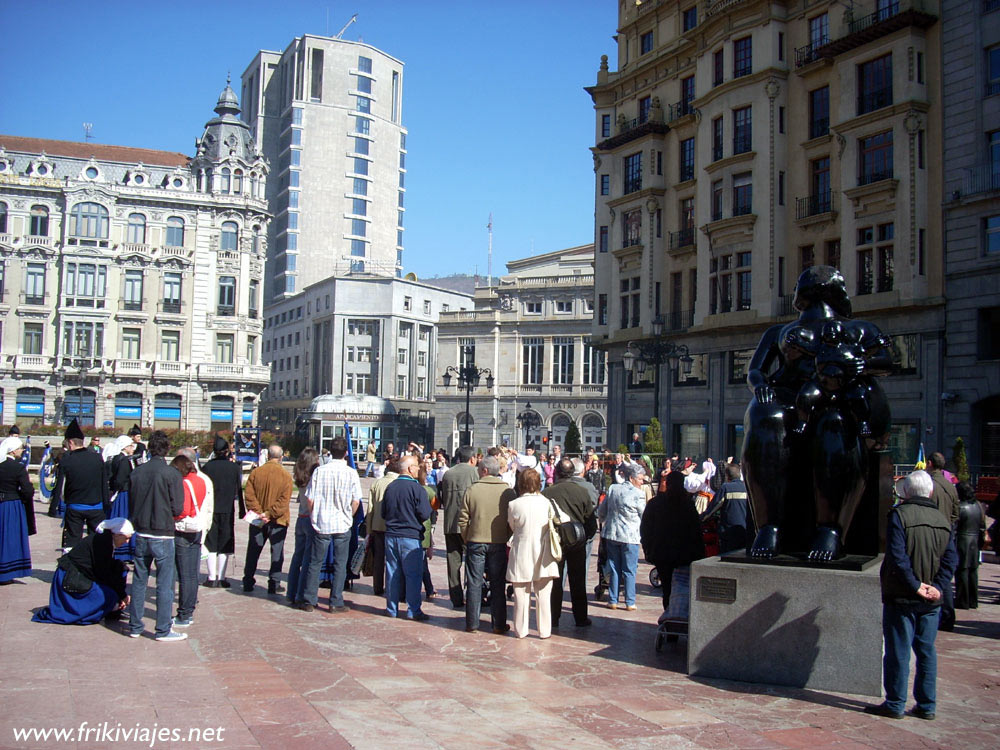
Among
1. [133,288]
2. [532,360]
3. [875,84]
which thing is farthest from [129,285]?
[875,84]

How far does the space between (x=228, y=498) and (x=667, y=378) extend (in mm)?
28857

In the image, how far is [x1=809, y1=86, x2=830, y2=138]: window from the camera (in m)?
32.0

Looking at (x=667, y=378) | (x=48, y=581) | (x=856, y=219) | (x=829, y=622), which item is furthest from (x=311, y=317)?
(x=829, y=622)

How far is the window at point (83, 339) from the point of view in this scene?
6097cm

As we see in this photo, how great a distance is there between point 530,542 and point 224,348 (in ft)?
196

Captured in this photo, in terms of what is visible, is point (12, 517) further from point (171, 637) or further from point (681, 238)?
point (681, 238)

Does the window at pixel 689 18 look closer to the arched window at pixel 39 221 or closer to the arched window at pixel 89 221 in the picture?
the arched window at pixel 89 221

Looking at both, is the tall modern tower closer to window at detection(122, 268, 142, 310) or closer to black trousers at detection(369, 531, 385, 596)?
window at detection(122, 268, 142, 310)

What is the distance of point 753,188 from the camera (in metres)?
33.7

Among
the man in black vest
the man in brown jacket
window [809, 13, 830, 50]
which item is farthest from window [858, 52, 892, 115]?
the man in black vest

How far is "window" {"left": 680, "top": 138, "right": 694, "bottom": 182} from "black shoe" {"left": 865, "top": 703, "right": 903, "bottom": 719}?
111 ft

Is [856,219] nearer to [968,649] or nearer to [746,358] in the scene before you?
[746,358]

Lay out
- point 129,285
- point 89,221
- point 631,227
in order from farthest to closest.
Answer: point 129,285
point 89,221
point 631,227

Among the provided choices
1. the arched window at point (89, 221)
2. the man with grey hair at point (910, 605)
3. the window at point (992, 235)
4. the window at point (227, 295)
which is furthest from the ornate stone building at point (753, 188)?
the arched window at point (89, 221)
